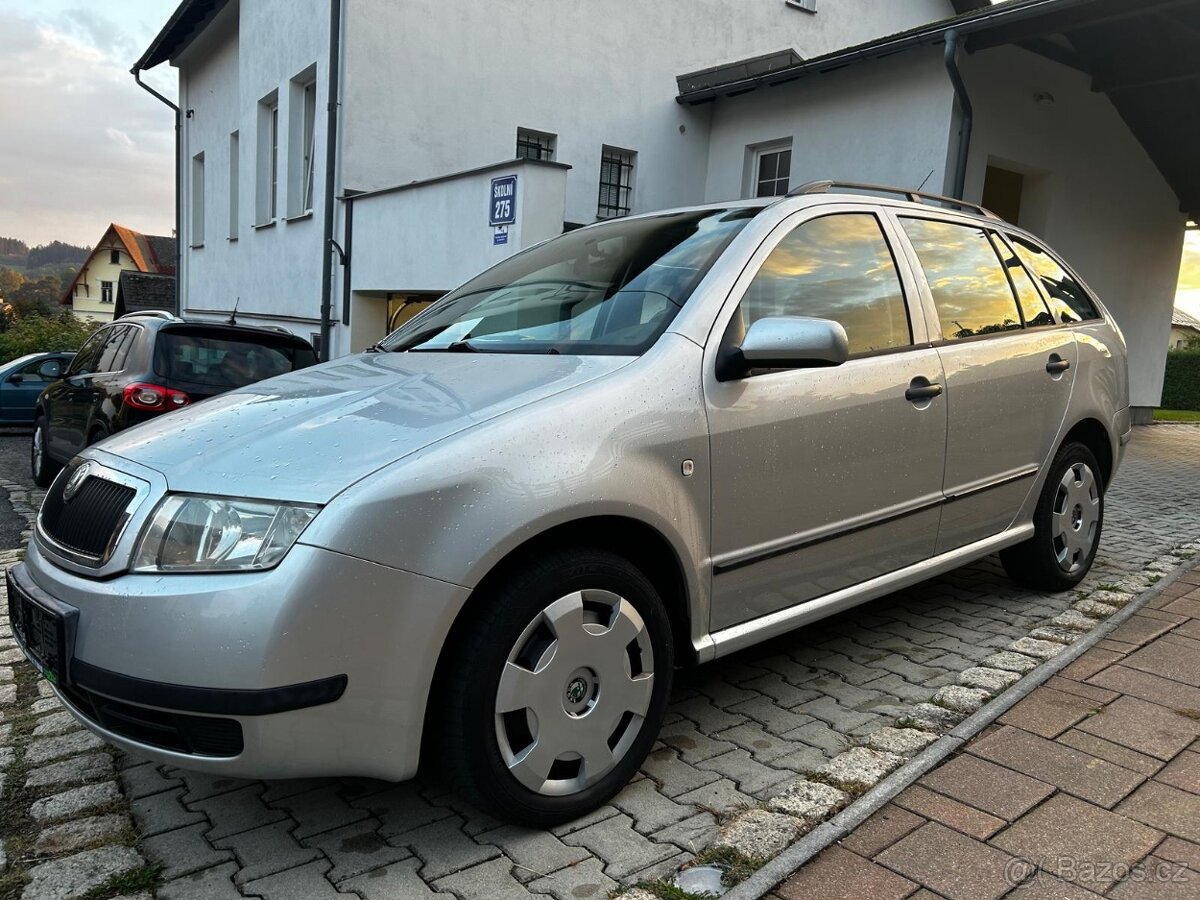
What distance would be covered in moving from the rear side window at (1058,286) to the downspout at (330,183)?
29.6 ft

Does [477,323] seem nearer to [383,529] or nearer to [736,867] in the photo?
[383,529]

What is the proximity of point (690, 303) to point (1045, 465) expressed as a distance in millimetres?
2274

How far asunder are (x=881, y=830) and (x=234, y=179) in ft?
59.1

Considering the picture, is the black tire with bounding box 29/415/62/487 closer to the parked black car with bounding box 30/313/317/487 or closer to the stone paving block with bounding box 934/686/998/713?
the parked black car with bounding box 30/313/317/487

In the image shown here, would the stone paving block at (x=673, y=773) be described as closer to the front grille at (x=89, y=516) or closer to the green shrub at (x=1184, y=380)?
the front grille at (x=89, y=516)

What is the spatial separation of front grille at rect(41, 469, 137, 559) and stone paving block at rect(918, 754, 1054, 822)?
7.58ft

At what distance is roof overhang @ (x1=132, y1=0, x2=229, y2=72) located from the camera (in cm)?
1669

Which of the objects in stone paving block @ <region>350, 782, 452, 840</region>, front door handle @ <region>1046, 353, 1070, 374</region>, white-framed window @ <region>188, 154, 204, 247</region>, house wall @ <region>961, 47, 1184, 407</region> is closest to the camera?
stone paving block @ <region>350, 782, 452, 840</region>

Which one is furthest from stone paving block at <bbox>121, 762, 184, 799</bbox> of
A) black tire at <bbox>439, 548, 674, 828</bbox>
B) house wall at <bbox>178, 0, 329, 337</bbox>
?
house wall at <bbox>178, 0, 329, 337</bbox>

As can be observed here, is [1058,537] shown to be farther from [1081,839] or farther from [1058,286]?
[1081,839]

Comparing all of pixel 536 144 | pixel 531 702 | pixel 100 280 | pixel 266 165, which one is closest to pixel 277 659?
pixel 531 702

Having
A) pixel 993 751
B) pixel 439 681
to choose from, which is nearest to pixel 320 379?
pixel 439 681

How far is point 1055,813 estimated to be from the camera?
2477 mm

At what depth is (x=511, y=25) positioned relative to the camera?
39.8 feet
